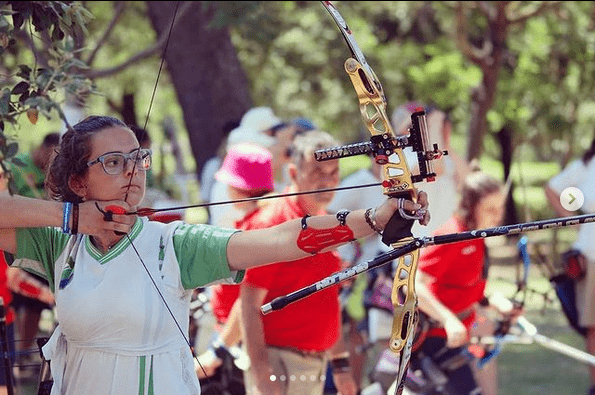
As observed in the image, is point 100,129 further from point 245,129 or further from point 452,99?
point 452,99

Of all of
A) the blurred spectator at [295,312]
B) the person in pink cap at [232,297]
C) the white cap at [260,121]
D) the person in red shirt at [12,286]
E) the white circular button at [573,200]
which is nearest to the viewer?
the white circular button at [573,200]

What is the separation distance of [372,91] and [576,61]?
13640 millimetres

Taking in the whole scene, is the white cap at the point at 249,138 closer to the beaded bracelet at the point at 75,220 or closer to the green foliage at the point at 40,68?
the green foliage at the point at 40,68

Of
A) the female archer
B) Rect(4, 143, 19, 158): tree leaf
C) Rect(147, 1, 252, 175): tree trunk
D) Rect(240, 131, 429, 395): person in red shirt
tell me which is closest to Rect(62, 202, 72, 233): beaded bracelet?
the female archer

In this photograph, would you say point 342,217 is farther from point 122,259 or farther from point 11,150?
point 11,150

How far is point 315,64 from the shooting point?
2069 cm

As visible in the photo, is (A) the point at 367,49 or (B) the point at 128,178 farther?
(A) the point at 367,49

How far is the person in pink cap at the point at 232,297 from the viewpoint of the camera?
520cm

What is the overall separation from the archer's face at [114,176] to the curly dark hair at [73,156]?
0.9 inches

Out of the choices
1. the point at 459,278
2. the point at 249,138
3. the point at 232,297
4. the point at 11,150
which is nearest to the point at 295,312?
the point at 232,297

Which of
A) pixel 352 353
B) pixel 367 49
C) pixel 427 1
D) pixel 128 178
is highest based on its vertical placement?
pixel 367 49

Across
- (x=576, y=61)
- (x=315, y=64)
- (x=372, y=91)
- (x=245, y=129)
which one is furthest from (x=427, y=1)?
(x=315, y=64)

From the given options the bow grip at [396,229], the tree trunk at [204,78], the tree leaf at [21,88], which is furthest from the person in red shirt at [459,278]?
the tree trunk at [204,78]

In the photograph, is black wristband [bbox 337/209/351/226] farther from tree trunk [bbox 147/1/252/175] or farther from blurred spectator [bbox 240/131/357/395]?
tree trunk [bbox 147/1/252/175]
